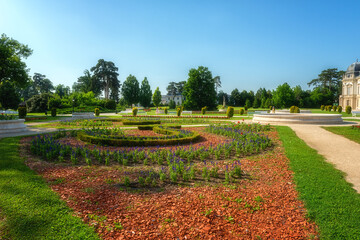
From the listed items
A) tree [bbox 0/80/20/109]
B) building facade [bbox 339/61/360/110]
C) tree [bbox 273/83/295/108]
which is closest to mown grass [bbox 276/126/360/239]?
tree [bbox 0/80/20/109]

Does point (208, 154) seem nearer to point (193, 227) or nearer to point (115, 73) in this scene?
point (193, 227)

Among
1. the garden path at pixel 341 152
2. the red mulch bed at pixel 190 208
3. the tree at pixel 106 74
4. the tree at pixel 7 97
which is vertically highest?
the tree at pixel 106 74

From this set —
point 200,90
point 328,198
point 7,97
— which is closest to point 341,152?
point 328,198

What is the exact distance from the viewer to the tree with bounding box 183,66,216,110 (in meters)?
40.1

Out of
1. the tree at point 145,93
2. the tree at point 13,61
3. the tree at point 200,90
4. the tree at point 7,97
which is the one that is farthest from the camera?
the tree at point 145,93

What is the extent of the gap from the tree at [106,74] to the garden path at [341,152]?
51100 millimetres

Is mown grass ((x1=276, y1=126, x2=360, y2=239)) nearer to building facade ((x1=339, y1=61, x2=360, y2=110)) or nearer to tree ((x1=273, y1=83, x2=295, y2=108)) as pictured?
tree ((x1=273, y1=83, x2=295, y2=108))

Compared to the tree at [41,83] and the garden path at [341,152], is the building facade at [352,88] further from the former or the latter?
the tree at [41,83]

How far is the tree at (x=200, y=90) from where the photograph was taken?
4012 centimetres

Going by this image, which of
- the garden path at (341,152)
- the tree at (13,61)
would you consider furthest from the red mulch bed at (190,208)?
the tree at (13,61)

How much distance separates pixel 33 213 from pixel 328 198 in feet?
15.5

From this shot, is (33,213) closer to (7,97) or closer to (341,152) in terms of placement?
(341,152)

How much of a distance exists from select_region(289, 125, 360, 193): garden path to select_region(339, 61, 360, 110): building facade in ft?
161

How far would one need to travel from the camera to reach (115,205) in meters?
3.54
